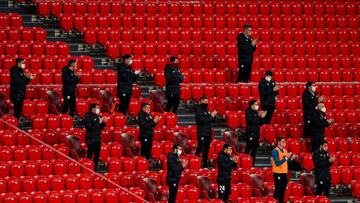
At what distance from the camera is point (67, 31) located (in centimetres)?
2877

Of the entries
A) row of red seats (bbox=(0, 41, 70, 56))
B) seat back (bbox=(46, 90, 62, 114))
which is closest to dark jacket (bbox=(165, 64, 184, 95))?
seat back (bbox=(46, 90, 62, 114))

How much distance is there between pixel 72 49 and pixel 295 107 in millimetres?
5701

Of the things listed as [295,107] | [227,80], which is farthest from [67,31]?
[295,107]

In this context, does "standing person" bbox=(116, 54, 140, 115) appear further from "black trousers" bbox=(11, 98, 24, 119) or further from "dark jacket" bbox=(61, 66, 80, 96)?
"black trousers" bbox=(11, 98, 24, 119)

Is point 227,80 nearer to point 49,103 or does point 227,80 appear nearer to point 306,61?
point 306,61

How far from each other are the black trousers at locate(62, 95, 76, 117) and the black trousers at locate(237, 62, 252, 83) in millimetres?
4519

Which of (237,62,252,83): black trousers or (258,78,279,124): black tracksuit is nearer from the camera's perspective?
(258,78,279,124): black tracksuit

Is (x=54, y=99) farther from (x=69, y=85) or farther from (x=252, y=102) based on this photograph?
(x=252, y=102)

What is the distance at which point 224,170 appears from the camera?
23.6 meters

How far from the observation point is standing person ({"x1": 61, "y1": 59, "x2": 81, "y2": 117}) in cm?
2531

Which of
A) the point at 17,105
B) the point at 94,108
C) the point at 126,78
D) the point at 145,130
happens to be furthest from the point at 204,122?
the point at 17,105

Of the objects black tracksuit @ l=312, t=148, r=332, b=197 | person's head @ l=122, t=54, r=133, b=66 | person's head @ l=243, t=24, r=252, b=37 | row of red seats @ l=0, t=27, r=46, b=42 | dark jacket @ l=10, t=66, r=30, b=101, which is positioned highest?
person's head @ l=243, t=24, r=252, b=37

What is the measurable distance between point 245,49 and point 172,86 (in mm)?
2331

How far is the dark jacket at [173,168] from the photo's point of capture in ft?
76.1
